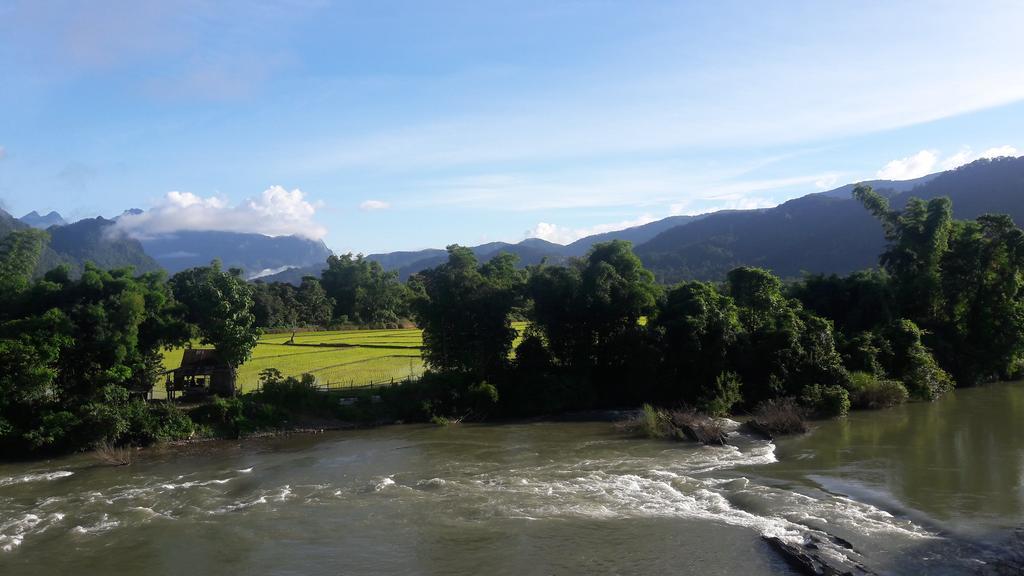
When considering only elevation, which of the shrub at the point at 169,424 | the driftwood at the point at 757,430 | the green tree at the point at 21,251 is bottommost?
the driftwood at the point at 757,430

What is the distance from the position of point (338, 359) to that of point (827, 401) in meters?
28.5

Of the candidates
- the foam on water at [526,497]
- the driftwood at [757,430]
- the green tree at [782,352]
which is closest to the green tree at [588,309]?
the green tree at [782,352]

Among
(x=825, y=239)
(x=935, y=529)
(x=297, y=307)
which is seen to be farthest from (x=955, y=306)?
(x=825, y=239)

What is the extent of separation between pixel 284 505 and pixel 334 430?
10.6 metres

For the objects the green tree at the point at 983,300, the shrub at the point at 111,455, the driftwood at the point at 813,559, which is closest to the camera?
the driftwood at the point at 813,559

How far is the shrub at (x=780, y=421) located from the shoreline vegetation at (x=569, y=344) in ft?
0.27

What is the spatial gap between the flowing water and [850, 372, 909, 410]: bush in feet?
13.9

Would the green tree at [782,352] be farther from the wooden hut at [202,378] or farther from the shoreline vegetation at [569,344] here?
the wooden hut at [202,378]

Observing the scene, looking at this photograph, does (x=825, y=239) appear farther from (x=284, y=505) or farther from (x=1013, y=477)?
(x=284, y=505)

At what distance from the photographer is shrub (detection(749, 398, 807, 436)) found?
27594mm

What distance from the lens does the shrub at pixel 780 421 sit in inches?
1086

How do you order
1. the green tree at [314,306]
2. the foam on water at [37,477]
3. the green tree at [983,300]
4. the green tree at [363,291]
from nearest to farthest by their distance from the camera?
the foam on water at [37,477] → the green tree at [983,300] → the green tree at [314,306] → the green tree at [363,291]

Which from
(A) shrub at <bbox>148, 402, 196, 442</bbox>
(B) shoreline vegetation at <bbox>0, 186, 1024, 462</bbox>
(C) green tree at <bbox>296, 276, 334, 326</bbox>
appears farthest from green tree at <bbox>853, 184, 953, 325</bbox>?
(C) green tree at <bbox>296, 276, 334, 326</bbox>

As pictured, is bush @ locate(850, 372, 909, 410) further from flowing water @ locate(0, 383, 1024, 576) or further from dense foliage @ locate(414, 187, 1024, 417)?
flowing water @ locate(0, 383, 1024, 576)
